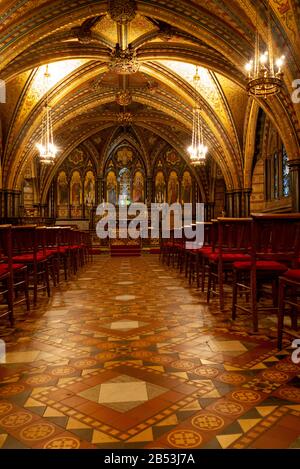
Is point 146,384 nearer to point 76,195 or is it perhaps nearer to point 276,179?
point 276,179

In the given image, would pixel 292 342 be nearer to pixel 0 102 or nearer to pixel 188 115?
pixel 0 102

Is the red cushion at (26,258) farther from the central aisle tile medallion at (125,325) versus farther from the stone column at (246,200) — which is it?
the stone column at (246,200)

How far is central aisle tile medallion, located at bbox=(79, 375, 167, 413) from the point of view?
85.9 inches

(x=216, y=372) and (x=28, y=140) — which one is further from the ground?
(x=28, y=140)

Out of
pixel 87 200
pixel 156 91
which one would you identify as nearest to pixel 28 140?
pixel 156 91

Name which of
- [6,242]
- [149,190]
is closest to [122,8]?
[6,242]

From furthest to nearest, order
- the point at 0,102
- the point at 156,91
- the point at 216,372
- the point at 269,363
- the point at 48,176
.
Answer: the point at 48,176 < the point at 156,91 < the point at 0,102 < the point at 269,363 < the point at 216,372

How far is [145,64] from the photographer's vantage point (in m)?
14.1

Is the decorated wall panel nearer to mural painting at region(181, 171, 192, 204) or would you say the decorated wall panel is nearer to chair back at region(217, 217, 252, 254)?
mural painting at region(181, 171, 192, 204)

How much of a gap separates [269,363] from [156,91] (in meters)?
15.6

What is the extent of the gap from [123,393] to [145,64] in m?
13.8

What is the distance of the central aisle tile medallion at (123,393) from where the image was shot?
2182 mm

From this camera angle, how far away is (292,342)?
3367 millimetres

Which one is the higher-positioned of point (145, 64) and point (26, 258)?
point (145, 64)
